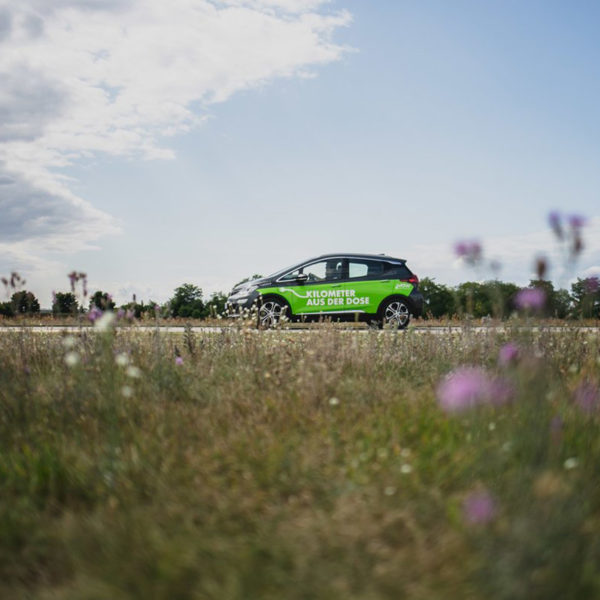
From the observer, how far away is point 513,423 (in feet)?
12.7

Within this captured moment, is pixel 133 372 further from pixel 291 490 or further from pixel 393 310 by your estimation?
pixel 393 310

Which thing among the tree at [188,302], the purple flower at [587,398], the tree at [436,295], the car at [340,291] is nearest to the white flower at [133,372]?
the purple flower at [587,398]

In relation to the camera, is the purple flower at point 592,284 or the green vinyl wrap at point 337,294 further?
the green vinyl wrap at point 337,294

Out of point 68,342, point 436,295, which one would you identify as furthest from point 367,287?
point 436,295

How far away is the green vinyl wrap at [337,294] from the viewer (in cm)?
1480

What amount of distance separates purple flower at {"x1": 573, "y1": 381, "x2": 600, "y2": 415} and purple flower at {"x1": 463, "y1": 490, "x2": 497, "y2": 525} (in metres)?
2.00

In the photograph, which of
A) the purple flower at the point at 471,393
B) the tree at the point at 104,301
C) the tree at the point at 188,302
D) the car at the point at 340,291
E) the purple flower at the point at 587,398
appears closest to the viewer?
the purple flower at the point at 471,393

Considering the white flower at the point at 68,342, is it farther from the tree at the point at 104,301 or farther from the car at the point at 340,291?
the car at the point at 340,291

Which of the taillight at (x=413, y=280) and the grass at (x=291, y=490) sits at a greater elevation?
the taillight at (x=413, y=280)

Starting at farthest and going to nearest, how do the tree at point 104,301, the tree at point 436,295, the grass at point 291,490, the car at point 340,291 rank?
1. the tree at point 436,295
2. the car at point 340,291
3. the tree at point 104,301
4. the grass at point 291,490

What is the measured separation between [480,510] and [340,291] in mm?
12478

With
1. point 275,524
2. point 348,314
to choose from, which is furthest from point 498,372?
point 348,314

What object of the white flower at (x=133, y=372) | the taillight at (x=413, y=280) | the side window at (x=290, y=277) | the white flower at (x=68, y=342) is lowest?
the white flower at (x=133, y=372)

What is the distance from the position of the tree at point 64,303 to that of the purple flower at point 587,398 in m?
4.80
